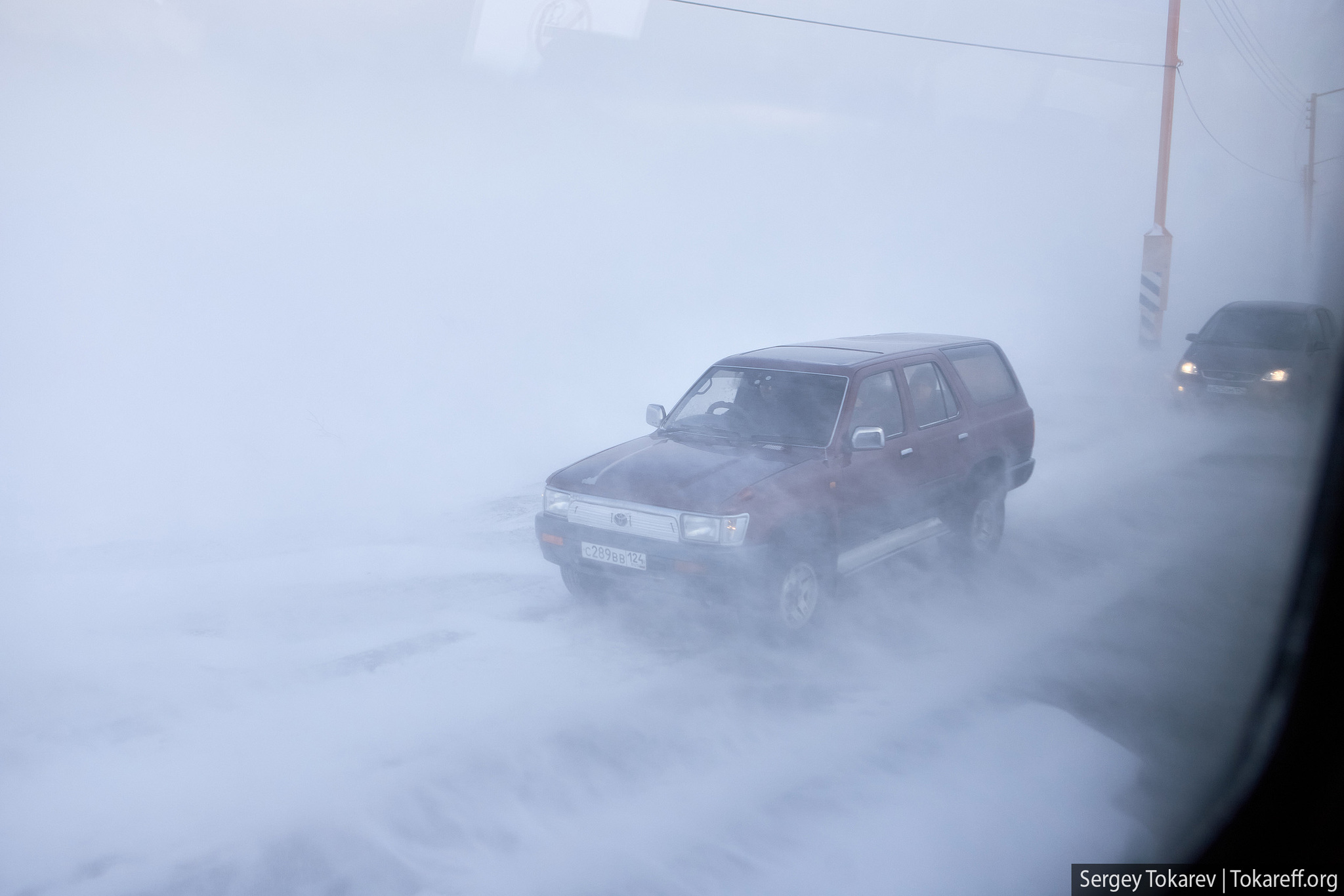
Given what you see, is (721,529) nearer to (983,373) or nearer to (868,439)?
(868,439)

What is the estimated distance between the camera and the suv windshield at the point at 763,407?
19.1 ft

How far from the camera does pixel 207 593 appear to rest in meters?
6.21

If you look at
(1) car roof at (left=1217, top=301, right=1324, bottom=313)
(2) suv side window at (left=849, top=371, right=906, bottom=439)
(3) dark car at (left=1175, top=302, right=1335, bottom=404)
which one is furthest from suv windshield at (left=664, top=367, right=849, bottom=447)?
(1) car roof at (left=1217, top=301, right=1324, bottom=313)

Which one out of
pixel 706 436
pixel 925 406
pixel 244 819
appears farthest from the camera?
pixel 925 406

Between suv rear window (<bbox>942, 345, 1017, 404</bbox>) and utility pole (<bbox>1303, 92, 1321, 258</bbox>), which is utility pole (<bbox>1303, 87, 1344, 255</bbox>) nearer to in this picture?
utility pole (<bbox>1303, 92, 1321, 258</bbox>)

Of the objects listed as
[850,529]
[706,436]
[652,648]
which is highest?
[706,436]

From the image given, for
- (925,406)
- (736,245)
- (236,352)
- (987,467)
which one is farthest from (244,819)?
(736,245)

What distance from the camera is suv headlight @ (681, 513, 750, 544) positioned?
504 cm

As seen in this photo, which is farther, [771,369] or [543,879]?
[771,369]

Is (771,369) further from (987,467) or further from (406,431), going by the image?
(406,431)

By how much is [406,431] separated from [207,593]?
439cm

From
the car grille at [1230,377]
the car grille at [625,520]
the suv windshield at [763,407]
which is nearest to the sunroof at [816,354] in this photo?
the suv windshield at [763,407]

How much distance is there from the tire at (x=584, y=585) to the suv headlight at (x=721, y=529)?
39.1 inches

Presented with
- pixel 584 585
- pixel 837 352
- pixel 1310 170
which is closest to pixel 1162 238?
pixel 837 352
